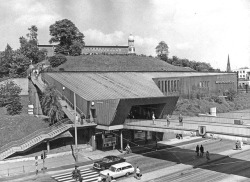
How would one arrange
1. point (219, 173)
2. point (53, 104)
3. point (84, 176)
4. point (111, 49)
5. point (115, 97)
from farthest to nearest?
point (111, 49) → point (115, 97) → point (53, 104) → point (219, 173) → point (84, 176)

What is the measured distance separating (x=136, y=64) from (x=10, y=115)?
6576 centimetres

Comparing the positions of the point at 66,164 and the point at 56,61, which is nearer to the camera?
the point at 66,164

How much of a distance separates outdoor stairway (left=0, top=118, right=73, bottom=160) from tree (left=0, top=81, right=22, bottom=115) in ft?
53.9

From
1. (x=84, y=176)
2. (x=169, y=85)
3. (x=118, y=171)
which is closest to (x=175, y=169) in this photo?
(x=118, y=171)

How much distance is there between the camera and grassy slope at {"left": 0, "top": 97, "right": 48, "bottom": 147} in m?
47.6

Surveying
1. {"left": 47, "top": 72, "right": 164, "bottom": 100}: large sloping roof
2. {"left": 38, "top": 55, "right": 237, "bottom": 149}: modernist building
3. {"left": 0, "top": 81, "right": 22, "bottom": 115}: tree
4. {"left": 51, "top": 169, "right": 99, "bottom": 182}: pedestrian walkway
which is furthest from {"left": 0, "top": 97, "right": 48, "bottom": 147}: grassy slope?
{"left": 51, "top": 169, "right": 99, "bottom": 182}: pedestrian walkway

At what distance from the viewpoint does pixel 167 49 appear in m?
151

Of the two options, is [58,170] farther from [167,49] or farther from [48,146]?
[167,49]

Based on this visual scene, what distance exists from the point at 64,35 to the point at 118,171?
3379 inches

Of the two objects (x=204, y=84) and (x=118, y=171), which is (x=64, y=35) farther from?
(x=118, y=171)

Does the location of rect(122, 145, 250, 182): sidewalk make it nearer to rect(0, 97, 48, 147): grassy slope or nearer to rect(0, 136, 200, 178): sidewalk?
rect(0, 136, 200, 178): sidewalk

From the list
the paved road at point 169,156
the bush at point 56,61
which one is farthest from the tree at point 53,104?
the bush at point 56,61

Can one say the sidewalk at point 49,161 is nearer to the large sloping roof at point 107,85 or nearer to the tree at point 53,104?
the tree at point 53,104

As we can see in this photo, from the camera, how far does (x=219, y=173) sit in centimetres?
3388
